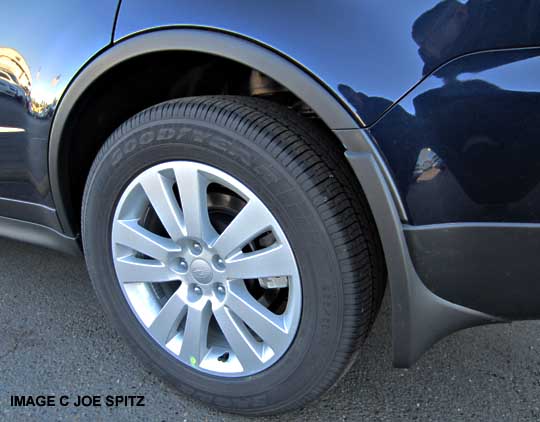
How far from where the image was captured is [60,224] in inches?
75.7

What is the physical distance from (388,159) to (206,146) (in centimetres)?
50

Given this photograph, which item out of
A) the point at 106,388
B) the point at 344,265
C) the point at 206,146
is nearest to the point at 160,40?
the point at 206,146

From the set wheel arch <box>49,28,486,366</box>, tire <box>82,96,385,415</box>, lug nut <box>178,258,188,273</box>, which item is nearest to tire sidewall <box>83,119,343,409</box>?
tire <box>82,96,385,415</box>

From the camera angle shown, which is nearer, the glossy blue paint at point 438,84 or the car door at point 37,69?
the glossy blue paint at point 438,84

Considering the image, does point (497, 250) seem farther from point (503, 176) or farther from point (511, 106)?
point (511, 106)

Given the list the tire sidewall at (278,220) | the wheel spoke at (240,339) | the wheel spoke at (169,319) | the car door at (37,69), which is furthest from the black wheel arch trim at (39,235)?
the wheel spoke at (240,339)

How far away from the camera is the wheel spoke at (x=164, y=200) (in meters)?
1.57

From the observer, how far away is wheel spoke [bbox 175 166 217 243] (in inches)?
59.3

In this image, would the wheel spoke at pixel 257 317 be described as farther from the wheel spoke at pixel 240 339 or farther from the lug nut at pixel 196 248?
the lug nut at pixel 196 248

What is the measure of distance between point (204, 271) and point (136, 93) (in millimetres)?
664

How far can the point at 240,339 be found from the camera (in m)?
1.62

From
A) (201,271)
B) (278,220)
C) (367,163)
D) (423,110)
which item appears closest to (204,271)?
(201,271)

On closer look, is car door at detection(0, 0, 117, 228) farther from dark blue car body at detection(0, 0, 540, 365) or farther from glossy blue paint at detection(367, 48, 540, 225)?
glossy blue paint at detection(367, 48, 540, 225)

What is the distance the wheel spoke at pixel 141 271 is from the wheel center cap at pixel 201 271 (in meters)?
Answer: 0.09
